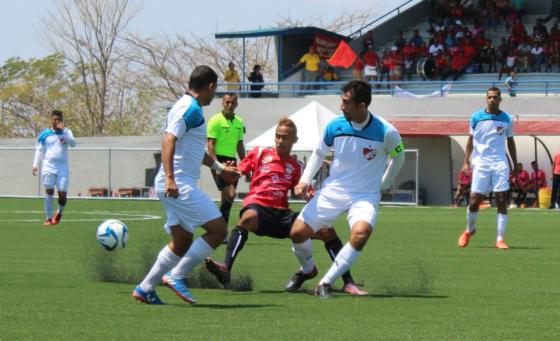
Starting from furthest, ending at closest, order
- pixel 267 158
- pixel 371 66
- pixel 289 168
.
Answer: pixel 371 66 → pixel 267 158 → pixel 289 168

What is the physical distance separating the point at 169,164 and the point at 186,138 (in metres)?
0.45

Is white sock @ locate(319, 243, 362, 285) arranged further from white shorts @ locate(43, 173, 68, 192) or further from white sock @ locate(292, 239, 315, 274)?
white shorts @ locate(43, 173, 68, 192)

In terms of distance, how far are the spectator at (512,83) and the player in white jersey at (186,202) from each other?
32261 mm

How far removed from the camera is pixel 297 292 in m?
11.5

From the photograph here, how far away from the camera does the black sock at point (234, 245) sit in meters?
11.9

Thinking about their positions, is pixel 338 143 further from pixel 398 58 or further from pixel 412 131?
pixel 398 58

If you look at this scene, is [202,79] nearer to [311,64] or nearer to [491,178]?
[491,178]

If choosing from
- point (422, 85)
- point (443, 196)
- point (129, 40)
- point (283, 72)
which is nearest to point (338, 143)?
point (443, 196)

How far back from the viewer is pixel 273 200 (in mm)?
12211

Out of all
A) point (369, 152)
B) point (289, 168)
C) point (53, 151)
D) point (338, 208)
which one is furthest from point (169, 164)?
point (53, 151)

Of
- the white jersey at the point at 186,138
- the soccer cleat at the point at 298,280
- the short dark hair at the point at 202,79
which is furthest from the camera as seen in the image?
the soccer cleat at the point at 298,280

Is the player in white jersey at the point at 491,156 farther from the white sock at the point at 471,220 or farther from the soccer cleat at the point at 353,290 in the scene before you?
the soccer cleat at the point at 353,290

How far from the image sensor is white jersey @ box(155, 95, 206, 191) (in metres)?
9.95

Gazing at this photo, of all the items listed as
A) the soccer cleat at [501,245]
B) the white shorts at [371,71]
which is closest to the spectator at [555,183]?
the white shorts at [371,71]
